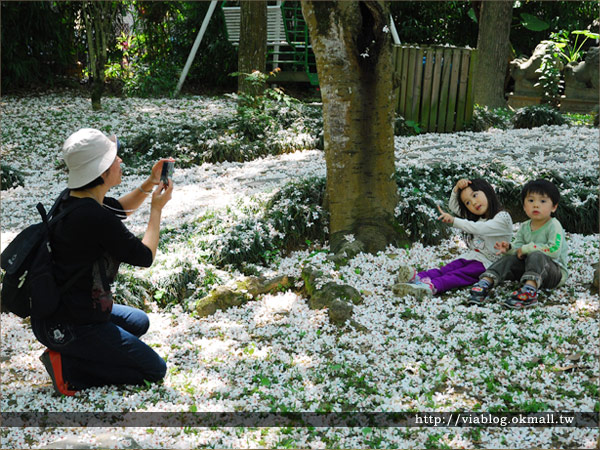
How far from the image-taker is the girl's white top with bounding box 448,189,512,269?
416 centimetres

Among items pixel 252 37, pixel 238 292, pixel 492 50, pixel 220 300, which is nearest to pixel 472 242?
pixel 238 292

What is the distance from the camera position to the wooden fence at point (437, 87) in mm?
8578

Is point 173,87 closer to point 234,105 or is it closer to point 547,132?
point 234,105

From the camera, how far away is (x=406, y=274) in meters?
4.21

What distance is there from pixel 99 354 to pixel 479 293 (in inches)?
95.6

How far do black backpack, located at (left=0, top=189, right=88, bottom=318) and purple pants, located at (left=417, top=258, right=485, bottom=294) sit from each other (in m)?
2.37

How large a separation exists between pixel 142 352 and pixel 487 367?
1875 mm

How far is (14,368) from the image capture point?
364 cm

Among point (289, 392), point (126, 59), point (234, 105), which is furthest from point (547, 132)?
Result: point (126, 59)

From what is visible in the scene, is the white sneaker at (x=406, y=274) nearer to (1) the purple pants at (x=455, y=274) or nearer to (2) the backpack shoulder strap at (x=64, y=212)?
(1) the purple pants at (x=455, y=274)

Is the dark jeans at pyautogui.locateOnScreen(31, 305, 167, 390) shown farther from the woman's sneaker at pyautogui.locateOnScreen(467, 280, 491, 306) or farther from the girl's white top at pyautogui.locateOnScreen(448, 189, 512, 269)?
the girl's white top at pyautogui.locateOnScreen(448, 189, 512, 269)

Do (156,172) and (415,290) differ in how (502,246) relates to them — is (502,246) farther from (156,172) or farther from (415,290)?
(156,172)

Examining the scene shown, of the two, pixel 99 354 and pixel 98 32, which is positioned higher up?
pixel 98 32

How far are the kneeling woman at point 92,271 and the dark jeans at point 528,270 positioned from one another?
7.57ft
